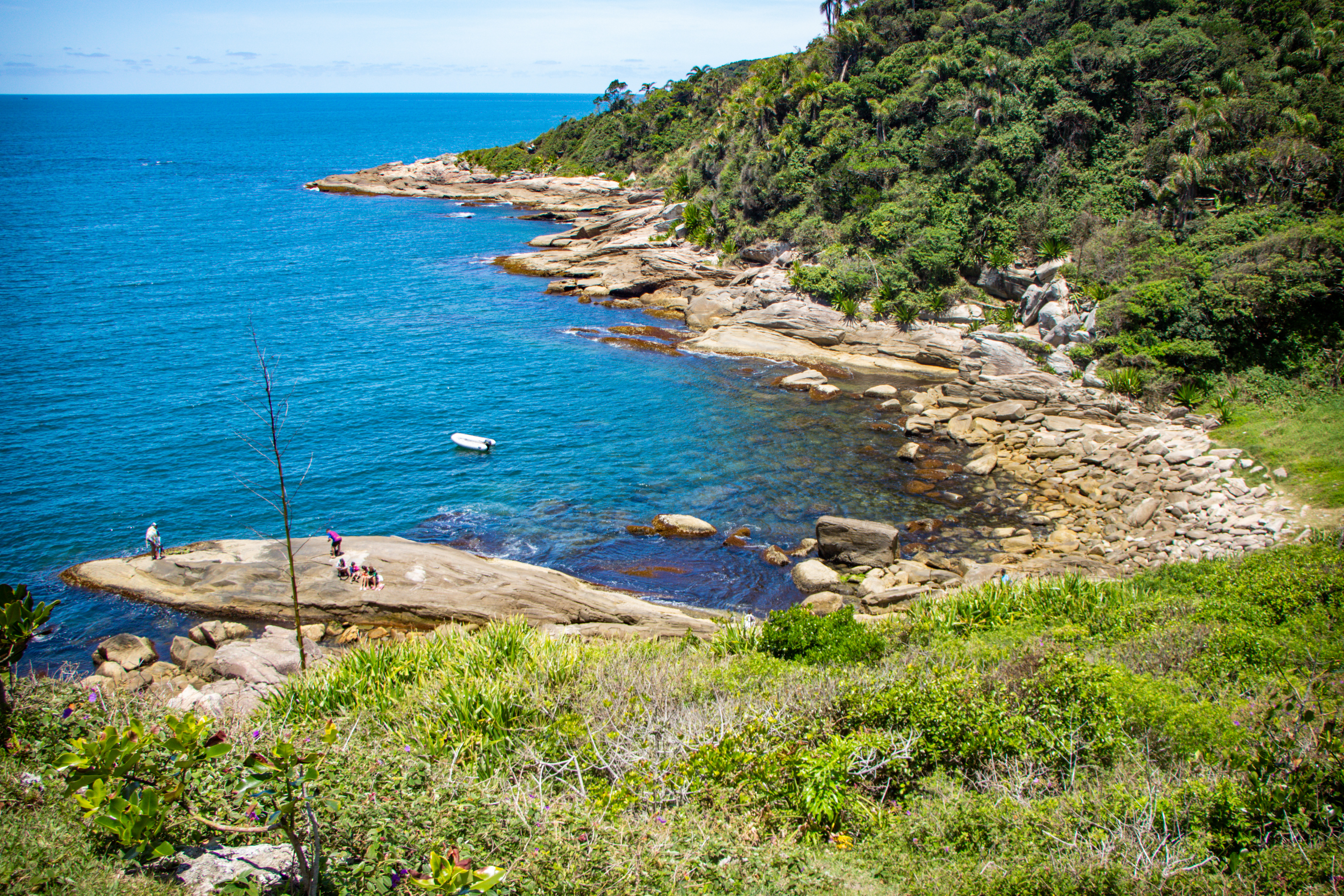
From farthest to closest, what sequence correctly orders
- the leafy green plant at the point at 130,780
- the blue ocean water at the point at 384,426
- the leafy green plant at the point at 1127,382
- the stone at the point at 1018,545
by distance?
1. the leafy green plant at the point at 1127,382
2. the blue ocean water at the point at 384,426
3. the stone at the point at 1018,545
4. the leafy green plant at the point at 130,780

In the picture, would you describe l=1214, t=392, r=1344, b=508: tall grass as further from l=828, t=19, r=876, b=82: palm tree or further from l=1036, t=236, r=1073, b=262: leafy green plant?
l=828, t=19, r=876, b=82: palm tree

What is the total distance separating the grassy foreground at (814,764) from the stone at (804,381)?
25367mm

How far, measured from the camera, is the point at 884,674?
12.9 metres

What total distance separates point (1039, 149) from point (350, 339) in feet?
150

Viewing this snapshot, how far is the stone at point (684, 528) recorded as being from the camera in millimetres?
26625

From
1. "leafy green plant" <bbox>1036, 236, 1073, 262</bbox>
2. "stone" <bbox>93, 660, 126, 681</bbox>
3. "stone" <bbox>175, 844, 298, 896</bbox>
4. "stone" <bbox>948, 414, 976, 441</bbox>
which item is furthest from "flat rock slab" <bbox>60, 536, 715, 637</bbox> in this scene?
"leafy green plant" <bbox>1036, 236, 1073, 262</bbox>

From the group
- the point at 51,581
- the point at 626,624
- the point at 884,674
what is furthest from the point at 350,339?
the point at 884,674

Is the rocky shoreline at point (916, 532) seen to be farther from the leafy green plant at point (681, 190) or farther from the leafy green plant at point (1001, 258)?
the leafy green plant at point (681, 190)

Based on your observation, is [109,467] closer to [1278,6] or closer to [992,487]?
[992,487]

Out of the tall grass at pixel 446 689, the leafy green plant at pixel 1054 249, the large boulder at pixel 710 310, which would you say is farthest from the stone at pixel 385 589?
the leafy green plant at pixel 1054 249

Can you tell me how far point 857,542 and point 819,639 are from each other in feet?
29.9

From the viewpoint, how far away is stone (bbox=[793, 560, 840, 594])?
23031 millimetres

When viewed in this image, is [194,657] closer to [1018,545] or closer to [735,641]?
[735,641]

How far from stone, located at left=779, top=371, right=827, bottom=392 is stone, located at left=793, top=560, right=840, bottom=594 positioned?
1728cm
